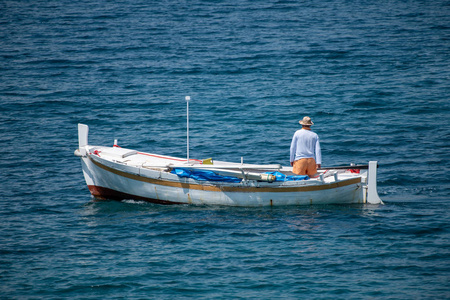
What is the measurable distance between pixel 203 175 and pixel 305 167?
2889 mm

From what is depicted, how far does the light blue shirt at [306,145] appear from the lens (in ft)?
54.9

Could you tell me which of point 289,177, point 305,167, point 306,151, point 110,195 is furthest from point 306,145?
point 110,195

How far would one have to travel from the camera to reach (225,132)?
25.5 metres

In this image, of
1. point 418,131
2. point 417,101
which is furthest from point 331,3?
point 418,131

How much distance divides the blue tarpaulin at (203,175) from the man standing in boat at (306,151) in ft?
5.67

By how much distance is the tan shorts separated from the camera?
1694 cm

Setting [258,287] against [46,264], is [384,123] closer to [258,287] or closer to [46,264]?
[258,287]

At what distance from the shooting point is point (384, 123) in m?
25.7

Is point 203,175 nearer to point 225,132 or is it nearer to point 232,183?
point 232,183

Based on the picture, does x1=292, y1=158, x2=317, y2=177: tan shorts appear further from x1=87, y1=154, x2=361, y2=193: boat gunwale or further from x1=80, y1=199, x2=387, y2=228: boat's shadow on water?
x1=80, y1=199, x2=387, y2=228: boat's shadow on water

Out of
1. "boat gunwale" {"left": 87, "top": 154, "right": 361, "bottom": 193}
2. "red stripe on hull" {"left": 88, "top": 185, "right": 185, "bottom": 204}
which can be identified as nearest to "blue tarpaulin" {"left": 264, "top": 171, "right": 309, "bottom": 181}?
"boat gunwale" {"left": 87, "top": 154, "right": 361, "bottom": 193}

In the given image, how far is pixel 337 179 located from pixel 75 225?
7271mm

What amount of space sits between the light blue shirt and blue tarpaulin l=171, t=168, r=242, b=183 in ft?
6.03

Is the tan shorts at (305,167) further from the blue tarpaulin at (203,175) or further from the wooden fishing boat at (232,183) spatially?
the blue tarpaulin at (203,175)
